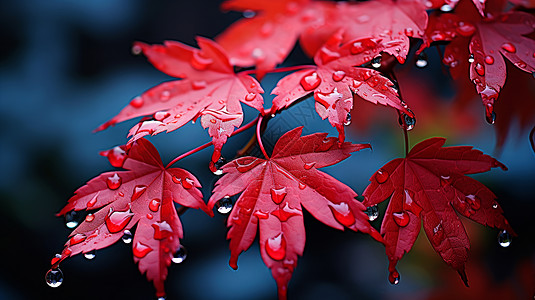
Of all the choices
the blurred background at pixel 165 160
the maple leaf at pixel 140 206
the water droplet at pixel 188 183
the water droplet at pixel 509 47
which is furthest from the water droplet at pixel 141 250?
the water droplet at pixel 509 47

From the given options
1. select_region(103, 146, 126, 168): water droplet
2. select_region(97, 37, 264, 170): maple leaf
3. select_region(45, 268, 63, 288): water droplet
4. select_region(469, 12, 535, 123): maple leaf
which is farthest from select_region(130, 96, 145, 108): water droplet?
select_region(469, 12, 535, 123): maple leaf

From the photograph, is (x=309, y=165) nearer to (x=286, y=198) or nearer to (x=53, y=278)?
(x=286, y=198)

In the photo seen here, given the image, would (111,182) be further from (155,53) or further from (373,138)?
(373,138)

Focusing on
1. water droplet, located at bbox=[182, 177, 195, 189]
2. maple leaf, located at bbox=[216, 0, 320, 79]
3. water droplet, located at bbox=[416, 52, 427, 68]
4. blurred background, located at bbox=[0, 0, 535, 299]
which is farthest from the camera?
blurred background, located at bbox=[0, 0, 535, 299]

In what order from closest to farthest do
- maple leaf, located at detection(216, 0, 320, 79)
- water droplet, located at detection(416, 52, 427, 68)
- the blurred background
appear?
1. maple leaf, located at detection(216, 0, 320, 79)
2. water droplet, located at detection(416, 52, 427, 68)
3. the blurred background

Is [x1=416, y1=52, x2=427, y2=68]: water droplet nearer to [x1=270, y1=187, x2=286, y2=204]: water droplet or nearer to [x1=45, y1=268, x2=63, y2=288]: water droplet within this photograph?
[x1=270, y1=187, x2=286, y2=204]: water droplet

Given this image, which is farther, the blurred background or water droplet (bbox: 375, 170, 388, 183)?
the blurred background

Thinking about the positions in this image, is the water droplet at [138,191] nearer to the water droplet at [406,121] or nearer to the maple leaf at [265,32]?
the maple leaf at [265,32]
